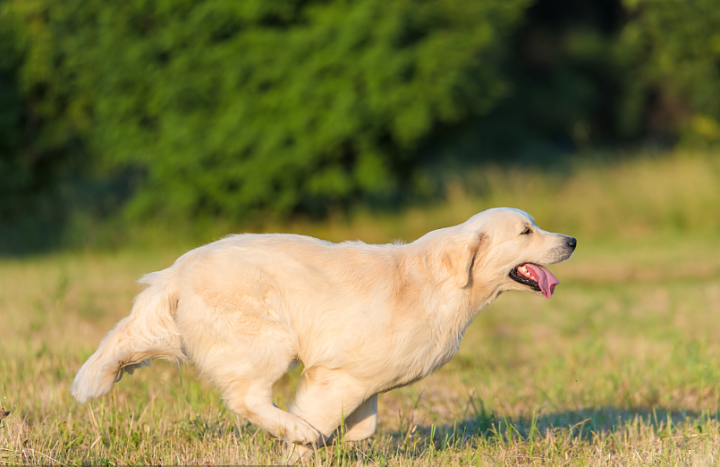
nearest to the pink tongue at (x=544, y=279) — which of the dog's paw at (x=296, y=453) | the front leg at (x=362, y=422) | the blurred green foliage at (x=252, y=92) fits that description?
the front leg at (x=362, y=422)

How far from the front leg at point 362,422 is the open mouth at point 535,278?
41.2 inches

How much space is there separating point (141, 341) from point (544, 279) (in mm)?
2216

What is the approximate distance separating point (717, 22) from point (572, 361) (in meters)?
9.29

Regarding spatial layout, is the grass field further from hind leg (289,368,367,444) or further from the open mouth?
the open mouth

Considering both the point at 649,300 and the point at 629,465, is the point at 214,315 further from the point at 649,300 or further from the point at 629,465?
the point at 649,300

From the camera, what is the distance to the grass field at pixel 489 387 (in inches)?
167

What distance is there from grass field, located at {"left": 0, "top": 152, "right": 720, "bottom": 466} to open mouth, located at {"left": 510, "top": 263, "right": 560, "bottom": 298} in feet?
2.83

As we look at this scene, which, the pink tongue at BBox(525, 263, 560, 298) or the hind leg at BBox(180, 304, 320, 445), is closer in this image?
the hind leg at BBox(180, 304, 320, 445)

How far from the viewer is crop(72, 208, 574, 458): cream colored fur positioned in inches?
153

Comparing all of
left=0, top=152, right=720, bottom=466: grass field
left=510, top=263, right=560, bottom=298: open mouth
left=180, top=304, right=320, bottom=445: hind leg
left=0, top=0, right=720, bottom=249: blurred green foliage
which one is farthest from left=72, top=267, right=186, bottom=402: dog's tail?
left=0, top=0, right=720, bottom=249: blurred green foliage

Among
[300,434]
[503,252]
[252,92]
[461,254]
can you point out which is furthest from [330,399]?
[252,92]

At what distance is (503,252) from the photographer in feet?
13.9

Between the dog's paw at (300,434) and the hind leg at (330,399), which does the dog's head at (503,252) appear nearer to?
the hind leg at (330,399)

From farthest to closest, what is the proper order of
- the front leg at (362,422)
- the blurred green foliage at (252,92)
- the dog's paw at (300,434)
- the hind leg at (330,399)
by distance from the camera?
the blurred green foliage at (252,92)
the front leg at (362,422)
the hind leg at (330,399)
the dog's paw at (300,434)
